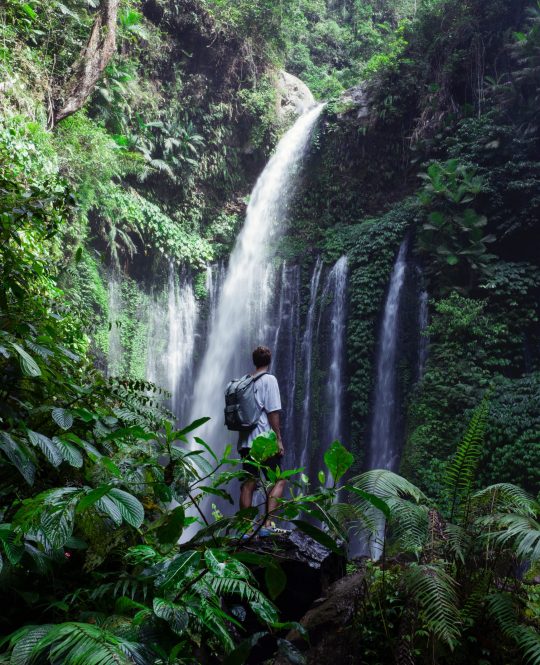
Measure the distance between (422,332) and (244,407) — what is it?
7797mm

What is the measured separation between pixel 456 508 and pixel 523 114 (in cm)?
1154

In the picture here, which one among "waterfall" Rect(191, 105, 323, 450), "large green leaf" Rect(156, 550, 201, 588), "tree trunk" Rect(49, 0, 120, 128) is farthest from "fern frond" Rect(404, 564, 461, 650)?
"waterfall" Rect(191, 105, 323, 450)

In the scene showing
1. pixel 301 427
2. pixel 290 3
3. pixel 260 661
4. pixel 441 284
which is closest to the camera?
pixel 260 661

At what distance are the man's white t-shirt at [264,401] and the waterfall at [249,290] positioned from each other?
1027cm

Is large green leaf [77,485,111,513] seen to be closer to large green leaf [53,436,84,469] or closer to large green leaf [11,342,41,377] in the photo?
large green leaf [53,436,84,469]

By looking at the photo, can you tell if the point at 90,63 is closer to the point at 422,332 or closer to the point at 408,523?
the point at 422,332

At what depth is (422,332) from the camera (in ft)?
37.6

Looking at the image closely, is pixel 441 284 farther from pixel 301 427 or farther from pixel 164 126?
pixel 164 126

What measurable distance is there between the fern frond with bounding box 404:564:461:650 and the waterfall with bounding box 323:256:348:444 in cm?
994

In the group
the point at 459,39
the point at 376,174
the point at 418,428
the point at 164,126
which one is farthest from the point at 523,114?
the point at 164,126

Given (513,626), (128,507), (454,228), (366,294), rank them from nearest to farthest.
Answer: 1. (128,507)
2. (513,626)
3. (454,228)
4. (366,294)

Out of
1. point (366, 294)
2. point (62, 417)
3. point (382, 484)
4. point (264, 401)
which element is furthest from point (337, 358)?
point (62, 417)

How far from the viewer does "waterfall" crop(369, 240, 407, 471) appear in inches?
452

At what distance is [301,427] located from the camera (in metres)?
13.2
